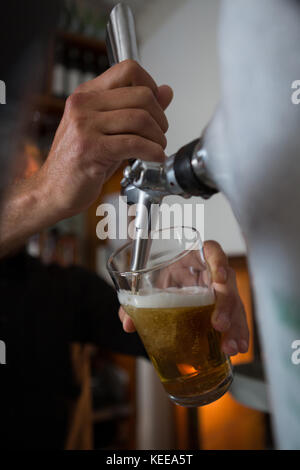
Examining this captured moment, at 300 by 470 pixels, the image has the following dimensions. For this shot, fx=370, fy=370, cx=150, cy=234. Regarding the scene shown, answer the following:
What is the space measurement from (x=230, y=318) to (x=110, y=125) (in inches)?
6.9

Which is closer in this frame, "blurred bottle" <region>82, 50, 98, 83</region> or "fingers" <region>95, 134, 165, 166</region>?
"fingers" <region>95, 134, 165, 166</region>

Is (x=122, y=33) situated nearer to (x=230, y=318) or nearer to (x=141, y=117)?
(x=141, y=117)

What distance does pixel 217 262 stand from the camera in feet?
0.98

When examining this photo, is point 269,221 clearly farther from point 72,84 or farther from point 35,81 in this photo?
point 72,84

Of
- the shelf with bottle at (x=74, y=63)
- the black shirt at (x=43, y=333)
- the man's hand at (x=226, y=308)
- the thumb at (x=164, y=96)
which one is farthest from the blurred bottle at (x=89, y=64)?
the black shirt at (x=43, y=333)

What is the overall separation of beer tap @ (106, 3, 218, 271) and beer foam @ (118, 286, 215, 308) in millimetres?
23

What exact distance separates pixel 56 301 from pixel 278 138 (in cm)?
103

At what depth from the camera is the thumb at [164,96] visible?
12.1 inches

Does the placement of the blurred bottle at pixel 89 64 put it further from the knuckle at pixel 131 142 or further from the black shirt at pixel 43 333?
the black shirt at pixel 43 333

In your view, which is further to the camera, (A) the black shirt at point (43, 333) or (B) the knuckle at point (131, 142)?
(A) the black shirt at point (43, 333)

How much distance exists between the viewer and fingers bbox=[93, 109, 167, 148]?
0.27 m

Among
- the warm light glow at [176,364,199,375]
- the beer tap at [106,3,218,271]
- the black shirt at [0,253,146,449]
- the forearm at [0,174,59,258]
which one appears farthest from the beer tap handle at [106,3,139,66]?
the black shirt at [0,253,146,449]

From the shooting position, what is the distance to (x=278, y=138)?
0.59 feet

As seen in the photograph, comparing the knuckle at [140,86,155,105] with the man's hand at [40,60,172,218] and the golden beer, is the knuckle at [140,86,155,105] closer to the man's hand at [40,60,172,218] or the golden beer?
the man's hand at [40,60,172,218]
